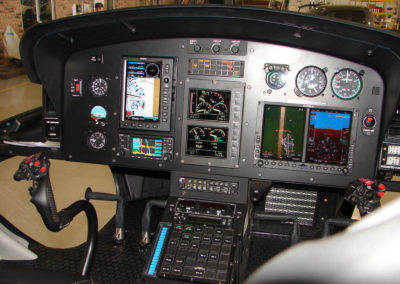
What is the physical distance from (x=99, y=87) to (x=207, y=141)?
83cm

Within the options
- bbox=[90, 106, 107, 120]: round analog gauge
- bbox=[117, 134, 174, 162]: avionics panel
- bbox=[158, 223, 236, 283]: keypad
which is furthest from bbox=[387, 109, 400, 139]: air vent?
bbox=[90, 106, 107, 120]: round analog gauge

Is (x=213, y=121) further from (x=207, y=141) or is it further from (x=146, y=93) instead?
(x=146, y=93)

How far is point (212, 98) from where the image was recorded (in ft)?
7.35

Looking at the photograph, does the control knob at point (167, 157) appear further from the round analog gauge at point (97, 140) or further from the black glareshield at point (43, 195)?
the black glareshield at point (43, 195)

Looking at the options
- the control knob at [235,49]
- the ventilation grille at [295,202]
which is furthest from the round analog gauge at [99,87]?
the ventilation grille at [295,202]

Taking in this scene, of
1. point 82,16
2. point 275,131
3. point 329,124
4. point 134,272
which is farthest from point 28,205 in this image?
point 329,124

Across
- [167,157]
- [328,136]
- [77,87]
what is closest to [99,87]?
[77,87]

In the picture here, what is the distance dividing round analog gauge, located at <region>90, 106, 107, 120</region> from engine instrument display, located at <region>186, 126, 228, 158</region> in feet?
1.98

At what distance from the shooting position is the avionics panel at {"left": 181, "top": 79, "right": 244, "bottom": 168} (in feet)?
7.27

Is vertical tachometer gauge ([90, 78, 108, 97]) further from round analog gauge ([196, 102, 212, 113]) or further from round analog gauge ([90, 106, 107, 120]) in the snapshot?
round analog gauge ([196, 102, 212, 113])

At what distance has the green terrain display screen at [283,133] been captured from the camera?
7.19 feet

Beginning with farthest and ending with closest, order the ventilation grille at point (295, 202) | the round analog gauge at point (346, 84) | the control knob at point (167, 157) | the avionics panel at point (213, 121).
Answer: the ventilation grille at point (295, 202)
the control knob at point (167, 157)
the avionics panel at point (213, 121)
the round analog gauge at point (346, 84)

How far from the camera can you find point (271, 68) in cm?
216

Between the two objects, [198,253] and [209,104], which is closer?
[198,253]
